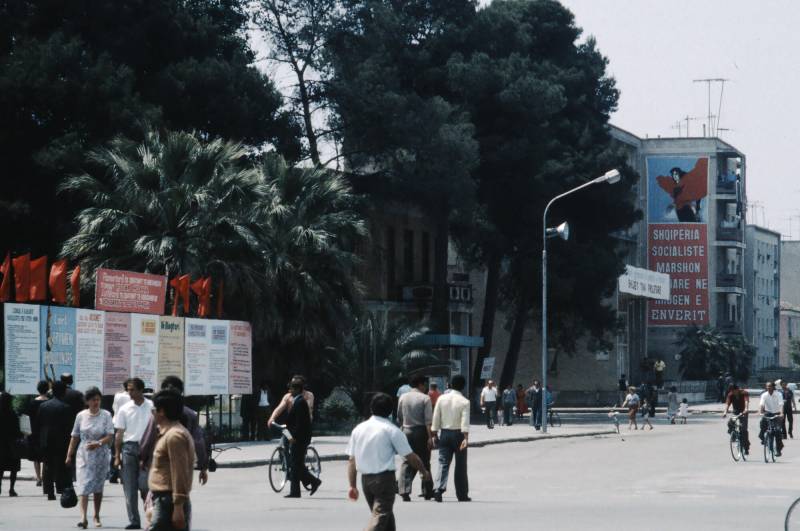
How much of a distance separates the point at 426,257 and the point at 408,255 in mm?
2584

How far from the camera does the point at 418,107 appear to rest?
56.4 m

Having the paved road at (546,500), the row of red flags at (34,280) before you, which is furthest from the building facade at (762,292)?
the row of red flags at (34,280)

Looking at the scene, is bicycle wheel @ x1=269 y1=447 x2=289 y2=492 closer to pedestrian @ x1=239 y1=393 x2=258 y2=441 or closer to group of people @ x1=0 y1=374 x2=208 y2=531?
group of people @ x1=0 y1=374 x2=208 y2=531

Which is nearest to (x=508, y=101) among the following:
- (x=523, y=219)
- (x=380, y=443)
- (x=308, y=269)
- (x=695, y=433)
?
(x=523, y=219)

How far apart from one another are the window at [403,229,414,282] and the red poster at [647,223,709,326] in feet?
129

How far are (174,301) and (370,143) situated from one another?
68.8ft

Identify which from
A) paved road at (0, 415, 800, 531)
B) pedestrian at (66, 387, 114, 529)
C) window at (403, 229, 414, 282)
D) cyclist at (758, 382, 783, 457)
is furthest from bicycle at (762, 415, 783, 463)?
window at (403, 229, 414, 282)

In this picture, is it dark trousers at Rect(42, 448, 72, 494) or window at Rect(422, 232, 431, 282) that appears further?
window at Rect(422, 232, 431, 282)

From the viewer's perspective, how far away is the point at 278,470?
23.4 metres

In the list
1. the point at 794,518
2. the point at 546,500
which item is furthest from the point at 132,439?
the point at 794,518

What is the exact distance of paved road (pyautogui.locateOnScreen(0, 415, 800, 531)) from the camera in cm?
1809

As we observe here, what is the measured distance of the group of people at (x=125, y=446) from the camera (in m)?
10.2

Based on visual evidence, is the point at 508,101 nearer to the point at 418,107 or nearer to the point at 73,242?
the point at 418,107

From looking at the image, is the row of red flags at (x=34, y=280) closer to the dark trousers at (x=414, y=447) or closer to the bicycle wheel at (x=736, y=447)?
the dark trousers at (x=414, y=447)
